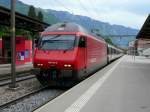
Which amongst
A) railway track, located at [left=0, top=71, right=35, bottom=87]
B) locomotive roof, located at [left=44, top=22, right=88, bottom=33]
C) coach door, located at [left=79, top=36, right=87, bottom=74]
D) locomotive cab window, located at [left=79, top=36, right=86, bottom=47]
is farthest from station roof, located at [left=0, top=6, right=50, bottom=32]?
locomotive cab window, located at [left=79, top=36, right=86, bottom=47]

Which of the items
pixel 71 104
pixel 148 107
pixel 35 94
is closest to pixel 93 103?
pixel 71 104

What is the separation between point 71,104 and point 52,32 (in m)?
7.92

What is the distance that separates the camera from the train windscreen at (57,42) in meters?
16.4

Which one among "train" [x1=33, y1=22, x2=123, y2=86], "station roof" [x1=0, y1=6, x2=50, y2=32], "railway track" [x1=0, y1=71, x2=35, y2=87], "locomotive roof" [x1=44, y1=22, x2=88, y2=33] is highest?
"station roof" [x1=0, y1=6, x2=50, y2=32]

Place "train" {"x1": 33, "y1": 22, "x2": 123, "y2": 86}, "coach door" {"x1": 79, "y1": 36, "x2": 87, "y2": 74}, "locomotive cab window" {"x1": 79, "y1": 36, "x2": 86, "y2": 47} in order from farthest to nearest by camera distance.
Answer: "coach door" {"x1": 79, "y1": 36, "x2": 87, "y2": 74}
"locomotive cab window" {"x1": 79, "y1": 36, "x2": 86, "y2": 47}
"train" {"x1": 33, "y1": 22, "x2": 123, "y2": 86}

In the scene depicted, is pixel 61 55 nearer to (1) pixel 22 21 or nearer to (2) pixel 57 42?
(2) pixel 57 42

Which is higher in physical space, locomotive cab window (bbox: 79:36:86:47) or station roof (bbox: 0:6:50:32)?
station roof (bbox: 0:6:50:32)

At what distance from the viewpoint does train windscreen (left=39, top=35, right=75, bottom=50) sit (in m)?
16.4

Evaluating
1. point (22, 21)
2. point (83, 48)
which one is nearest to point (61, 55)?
point (83, 48)

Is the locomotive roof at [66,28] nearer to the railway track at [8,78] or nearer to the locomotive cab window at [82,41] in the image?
the locomotive cab window at [82,41]

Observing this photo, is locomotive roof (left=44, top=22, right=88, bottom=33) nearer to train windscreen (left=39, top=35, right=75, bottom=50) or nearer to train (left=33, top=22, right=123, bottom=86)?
train (left=33, top=22, right=123, bottom=86)

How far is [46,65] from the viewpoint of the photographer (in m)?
16.1

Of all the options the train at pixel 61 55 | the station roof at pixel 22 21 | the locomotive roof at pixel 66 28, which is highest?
the station roof at pixel 22 21

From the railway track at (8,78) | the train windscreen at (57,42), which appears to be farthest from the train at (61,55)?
the railway track at (8,78)
